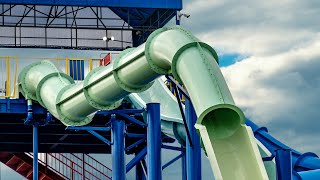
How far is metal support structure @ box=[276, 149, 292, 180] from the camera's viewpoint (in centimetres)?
2236

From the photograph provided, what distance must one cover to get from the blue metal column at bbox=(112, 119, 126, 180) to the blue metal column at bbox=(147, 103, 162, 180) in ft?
7.29

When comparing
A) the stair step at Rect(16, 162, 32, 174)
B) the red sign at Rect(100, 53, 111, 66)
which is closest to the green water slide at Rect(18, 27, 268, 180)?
the red sign at Rect(100, 53, 111, 66)

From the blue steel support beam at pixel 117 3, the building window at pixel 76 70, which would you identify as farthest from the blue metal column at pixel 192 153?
the blue steel support beam at pixel 117 3

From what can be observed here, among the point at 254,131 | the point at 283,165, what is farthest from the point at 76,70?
the point at 283,165

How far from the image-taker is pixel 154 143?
92.0 feet

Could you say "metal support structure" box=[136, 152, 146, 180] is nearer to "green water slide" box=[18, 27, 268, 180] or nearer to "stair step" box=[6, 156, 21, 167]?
"stair step" box=[6, 156, 21, 167]

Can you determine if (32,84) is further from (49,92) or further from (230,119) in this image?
(230,119)

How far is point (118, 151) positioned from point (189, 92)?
453 inches

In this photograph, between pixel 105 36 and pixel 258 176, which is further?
pixel 105 36

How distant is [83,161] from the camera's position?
42.6 meters

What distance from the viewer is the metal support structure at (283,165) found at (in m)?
22.4

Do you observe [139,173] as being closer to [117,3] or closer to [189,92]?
[117,3]

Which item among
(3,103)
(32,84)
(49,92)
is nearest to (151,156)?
(49,92)

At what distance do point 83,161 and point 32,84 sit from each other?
32.5 ft
